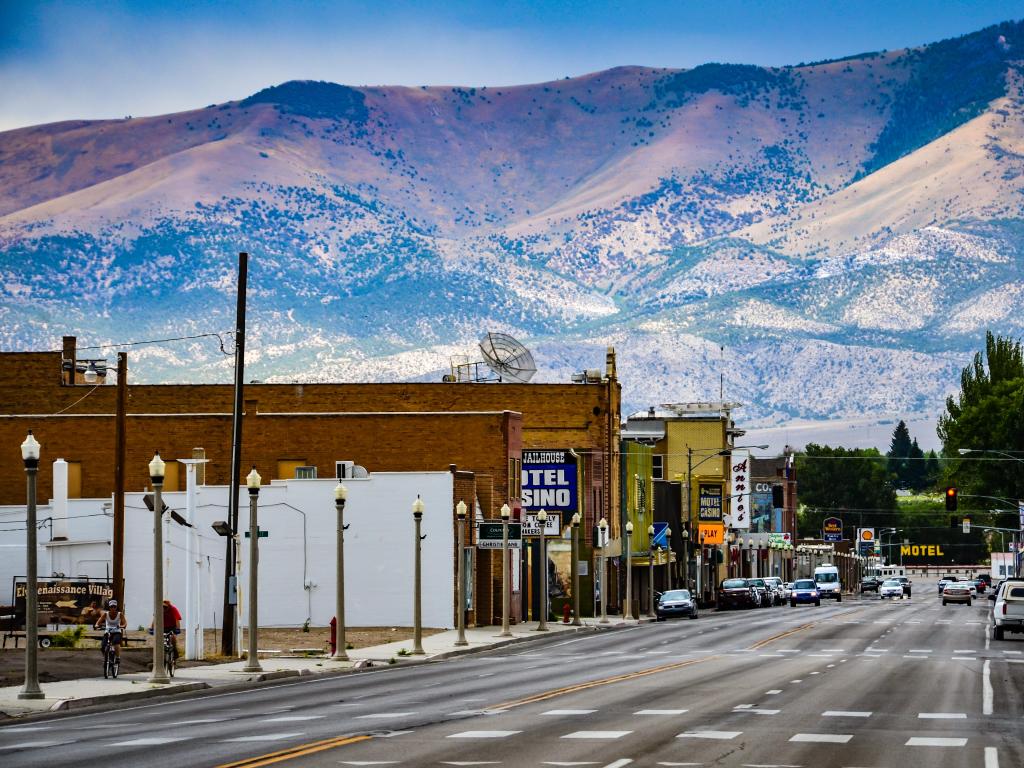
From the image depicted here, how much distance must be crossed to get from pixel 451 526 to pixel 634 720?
131 feet

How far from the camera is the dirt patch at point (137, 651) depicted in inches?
1686

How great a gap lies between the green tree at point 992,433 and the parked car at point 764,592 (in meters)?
32.8

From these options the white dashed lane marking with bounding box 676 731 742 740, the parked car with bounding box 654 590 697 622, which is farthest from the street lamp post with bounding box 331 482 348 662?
the parked car with bounding box 654 590 697 622

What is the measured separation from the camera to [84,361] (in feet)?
297

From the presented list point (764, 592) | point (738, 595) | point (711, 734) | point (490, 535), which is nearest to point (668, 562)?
point (738, 595)

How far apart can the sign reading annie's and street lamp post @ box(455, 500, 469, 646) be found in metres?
17.8

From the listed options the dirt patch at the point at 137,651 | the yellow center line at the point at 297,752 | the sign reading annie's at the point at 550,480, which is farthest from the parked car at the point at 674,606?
the yellow center line at the point at 297,752

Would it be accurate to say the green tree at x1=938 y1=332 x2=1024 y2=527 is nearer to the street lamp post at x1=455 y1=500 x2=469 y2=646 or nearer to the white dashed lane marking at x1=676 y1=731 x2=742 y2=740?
the street lamp post at x1=455 y1=500 x2=469 y2=646

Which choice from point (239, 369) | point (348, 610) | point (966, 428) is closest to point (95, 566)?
point (348, 610)

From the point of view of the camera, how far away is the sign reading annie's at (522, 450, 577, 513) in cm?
8844

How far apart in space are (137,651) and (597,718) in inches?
878

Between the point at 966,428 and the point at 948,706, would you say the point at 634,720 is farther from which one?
the point at 966,428

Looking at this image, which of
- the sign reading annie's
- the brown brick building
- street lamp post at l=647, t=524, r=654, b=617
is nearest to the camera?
the brown brick building

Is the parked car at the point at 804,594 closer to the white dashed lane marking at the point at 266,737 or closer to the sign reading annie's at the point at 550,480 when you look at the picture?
the sign reading annie's at the point at 550,480
